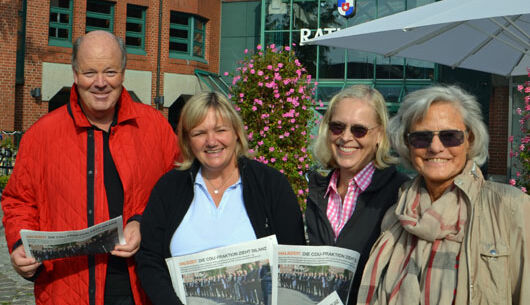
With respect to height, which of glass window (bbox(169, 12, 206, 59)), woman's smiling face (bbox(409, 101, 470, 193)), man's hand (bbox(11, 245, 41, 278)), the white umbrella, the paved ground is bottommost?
the paved ground

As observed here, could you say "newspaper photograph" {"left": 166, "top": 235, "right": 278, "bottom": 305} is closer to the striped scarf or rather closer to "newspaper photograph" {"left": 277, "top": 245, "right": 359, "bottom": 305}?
"newspaper photograph" {"left": 277, "top": 245, "right": 359, "bottom": 305}

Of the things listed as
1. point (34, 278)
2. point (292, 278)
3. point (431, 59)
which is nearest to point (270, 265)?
point (292, 278)

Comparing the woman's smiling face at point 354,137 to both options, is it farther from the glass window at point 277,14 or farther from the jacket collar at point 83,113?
the glass window at point 277,14

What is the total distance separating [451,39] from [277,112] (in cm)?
514

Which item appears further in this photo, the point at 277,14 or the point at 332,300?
the point at 277,14

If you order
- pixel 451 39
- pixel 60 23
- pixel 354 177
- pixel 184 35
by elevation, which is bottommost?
pixel 354 177

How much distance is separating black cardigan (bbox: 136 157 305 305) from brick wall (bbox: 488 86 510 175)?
1662cm

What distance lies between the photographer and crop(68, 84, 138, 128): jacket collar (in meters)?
2.95

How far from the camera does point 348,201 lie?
9.65 ft

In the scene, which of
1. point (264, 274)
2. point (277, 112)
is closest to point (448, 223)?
point (264, 274)

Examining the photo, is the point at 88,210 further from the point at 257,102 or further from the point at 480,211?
the point at 257,102

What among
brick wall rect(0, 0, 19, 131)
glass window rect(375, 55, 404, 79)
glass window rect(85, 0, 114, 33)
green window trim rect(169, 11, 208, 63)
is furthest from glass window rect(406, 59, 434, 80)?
brick wall rect(0, 0, 19, 131)

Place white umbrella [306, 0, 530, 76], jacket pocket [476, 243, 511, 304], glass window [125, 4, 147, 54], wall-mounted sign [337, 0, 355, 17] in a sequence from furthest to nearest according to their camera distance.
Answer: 1. glass window [125, 4, 147, 54]
2. wall-mounted sign [337, 0, 355, 17]
3. white umbrella [306, 0, 530, 76]
4. jacket pocket [476, 243, 511, 304]

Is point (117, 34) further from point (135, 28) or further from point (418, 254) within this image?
point (418, 254)
